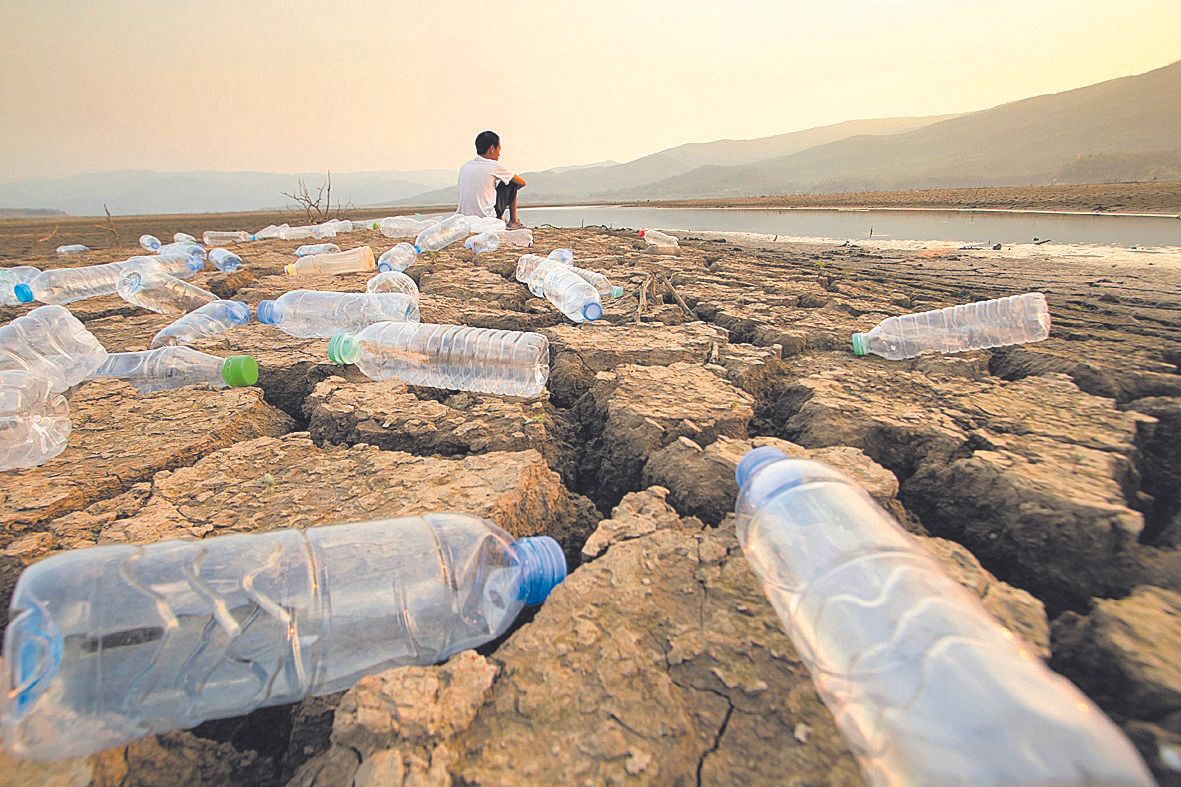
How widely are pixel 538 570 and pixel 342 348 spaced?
1.27 meters

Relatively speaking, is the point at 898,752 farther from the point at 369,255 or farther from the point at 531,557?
the point at 369,255

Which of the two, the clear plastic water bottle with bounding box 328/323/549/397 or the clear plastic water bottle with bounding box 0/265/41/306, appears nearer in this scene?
the clear plastic water bottle with bounding box 328/323/549/397

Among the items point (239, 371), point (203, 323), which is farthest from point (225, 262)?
point (239, 371)

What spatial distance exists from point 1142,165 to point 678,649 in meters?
35.7

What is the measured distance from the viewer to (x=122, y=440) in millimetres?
1346

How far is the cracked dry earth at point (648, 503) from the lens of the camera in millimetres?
621

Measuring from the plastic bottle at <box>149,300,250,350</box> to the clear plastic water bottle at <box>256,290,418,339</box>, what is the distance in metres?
0.12

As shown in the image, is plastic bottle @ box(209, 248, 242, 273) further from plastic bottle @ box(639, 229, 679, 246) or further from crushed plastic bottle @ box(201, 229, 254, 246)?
plastic bottle @ box(639, 229, 679, 246)

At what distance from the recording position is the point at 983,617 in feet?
2.18

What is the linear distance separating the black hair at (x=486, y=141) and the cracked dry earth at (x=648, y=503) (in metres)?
3.80

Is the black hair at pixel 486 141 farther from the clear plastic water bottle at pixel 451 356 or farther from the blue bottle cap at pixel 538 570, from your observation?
the blue bottle cap at pixel 538 570

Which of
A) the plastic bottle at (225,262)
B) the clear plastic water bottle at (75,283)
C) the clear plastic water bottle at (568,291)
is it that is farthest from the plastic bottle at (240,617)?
the plastic bottle at (225,262)

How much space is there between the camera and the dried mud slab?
110 cm

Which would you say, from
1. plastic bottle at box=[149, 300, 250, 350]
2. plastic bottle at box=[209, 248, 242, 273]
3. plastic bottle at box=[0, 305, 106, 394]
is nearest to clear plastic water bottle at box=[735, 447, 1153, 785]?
plastic bottle at box=[0, 305, 106, 394]
